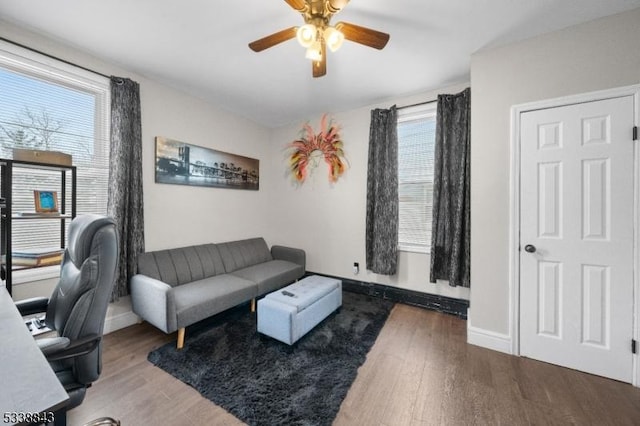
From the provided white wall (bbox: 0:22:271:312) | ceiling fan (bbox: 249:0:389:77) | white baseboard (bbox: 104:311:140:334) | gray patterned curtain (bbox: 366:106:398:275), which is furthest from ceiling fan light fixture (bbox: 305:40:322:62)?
white baseboard (bbox: 104:311:140:334)

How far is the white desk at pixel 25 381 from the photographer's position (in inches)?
21.9

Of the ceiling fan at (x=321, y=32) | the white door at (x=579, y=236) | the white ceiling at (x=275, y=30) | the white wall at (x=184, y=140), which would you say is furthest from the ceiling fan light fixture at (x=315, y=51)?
the white wall at (x=184, y=140)

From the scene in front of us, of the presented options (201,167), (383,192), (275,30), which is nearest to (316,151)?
(383,192)

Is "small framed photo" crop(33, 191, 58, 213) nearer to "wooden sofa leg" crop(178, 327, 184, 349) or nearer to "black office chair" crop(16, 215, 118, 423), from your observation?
"black office chair" crop(16, 215, 118, 423)

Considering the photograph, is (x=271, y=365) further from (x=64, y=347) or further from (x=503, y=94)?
(x=503, y=94)

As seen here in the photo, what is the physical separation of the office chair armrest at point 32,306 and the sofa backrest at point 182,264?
3.36ft

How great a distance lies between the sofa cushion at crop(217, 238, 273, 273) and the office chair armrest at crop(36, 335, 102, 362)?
2118mm

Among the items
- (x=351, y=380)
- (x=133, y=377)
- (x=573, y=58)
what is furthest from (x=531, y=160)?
(x=133, y=377)

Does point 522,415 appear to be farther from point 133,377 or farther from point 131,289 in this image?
point 131,289

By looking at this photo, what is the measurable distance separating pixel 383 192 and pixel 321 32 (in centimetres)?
203

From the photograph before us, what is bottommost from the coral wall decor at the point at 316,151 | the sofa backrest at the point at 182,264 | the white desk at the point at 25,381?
the sofa backrest at the point at 182,264

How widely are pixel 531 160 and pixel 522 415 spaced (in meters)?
1.84

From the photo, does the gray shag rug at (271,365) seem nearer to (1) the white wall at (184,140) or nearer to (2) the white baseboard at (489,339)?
(2) the white baseboard at (489,339)

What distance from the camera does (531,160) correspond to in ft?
6.67
